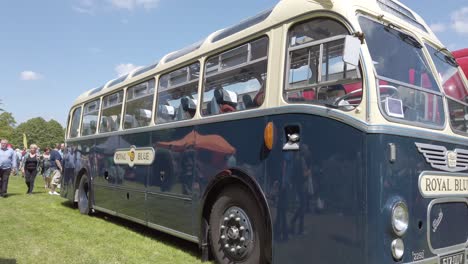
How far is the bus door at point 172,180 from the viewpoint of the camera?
5879 mm

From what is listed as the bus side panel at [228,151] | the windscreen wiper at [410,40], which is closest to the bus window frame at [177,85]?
the bus side panel at [228,151]

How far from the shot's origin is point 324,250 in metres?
3.79

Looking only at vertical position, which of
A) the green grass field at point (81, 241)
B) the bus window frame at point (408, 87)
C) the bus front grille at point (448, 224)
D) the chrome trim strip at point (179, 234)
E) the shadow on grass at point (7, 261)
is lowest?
the shadow on grass at point (7, 261)

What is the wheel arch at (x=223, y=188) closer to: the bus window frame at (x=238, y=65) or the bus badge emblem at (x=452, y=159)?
the bus window frame at (x=238, y=65)

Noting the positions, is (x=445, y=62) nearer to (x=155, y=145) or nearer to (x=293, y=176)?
(x=293, y=176)

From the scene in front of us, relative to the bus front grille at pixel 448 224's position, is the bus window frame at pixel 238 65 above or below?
above

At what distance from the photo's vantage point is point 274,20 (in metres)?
4.70

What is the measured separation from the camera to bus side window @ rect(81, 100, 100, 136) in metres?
9.88

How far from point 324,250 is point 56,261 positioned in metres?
3.58

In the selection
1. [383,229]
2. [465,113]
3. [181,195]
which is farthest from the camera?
[181,195]

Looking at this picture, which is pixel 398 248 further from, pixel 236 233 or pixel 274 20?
pixel 274 20

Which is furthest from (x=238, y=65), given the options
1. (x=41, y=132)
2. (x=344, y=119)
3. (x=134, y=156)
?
(x=41, y=132)

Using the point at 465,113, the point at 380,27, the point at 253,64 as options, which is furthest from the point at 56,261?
the point at 465,113

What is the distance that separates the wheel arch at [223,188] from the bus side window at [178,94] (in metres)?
1.13
